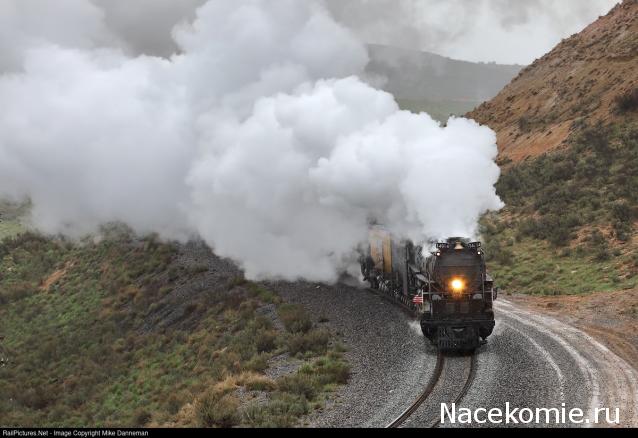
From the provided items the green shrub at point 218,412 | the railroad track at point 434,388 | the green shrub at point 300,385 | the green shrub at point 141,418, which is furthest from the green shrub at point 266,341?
the railroad track at point 434,388

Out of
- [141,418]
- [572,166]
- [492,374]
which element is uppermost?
[572,166]

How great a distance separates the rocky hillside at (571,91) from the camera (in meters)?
45.6

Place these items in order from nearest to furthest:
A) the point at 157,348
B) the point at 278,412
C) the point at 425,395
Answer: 1. the point at 278,412
2. the point at 425,395
3. the point at 157,348

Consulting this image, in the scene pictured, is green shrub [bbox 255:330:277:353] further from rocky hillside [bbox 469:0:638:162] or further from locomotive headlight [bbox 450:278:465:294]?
rocky hillside [bbox 469:0:638:162]

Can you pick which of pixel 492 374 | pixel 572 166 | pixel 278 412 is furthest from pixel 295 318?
pixel 572 166

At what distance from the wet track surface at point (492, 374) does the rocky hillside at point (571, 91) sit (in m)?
30.8

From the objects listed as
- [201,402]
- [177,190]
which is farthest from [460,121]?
[177,190]

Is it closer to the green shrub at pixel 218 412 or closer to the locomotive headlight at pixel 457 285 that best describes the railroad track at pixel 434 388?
the locomotive headlight at pixel 457 285

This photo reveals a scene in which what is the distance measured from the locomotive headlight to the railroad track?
1863 millimetres

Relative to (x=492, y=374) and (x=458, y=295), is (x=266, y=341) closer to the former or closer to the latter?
(x=458, y=295)

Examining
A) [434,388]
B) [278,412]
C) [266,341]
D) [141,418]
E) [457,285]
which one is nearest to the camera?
[278,412]

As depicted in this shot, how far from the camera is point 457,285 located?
1544cm

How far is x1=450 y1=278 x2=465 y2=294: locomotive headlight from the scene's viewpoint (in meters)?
15.4

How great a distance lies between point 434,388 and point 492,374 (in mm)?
1746
